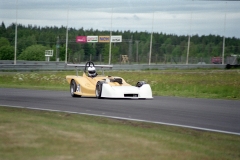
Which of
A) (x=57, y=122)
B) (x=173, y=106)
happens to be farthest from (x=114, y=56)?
(x=57, y=122)

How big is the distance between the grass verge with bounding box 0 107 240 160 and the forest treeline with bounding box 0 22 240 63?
5834 centimetres

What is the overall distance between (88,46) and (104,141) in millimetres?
74792

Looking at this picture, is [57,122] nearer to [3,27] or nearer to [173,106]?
[173,106]

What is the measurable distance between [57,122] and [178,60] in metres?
79.2

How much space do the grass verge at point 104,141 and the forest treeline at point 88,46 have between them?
58.3 metres

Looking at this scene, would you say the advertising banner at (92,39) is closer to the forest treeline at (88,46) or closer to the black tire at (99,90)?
the forest treeline at (88,46)

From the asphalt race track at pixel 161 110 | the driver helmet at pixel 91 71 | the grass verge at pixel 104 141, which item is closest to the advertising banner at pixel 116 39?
the driver helmet at pixel 91 71

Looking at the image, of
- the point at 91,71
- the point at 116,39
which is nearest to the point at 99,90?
the point at 91,71

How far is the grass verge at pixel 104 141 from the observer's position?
9.89m

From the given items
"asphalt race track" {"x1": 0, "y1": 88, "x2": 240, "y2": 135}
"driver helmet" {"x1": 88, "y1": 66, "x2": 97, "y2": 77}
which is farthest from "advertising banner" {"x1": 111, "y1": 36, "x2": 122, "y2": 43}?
"asphalt race track" {"x1": 0, "y1": 88, "x2": 240, "y2": 135}

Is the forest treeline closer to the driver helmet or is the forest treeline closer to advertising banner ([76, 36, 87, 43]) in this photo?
advertising banner ([76, 36, 87, 43])

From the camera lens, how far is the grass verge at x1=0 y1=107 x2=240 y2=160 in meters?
9.89

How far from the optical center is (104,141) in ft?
36.5

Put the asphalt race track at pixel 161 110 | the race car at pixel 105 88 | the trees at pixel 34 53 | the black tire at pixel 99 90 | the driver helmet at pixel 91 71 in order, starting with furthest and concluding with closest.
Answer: the trees at pixel 34 53 < the driver helmet at pixel 91 71 < the black tire at pixel 99 90 < the race car at pixel 105 88 < the asphalt race track at pixel 161 110
